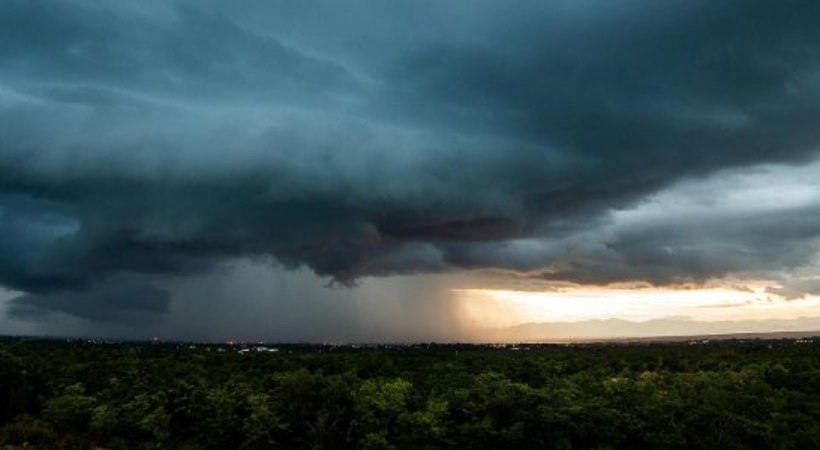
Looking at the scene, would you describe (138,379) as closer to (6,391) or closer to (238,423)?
(6,391)

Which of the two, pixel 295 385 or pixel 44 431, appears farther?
pixel 295 385

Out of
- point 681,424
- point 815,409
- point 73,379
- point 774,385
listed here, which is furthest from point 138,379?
point 774,385

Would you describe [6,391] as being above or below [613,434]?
above

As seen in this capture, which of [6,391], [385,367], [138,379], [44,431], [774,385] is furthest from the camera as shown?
[385,367]

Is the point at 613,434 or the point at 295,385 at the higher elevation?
the point at 295,385

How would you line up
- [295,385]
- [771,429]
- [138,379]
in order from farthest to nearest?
1. [138,379]
2. [295,385]
3. [771,429]

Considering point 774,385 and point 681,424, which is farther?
point 774,385

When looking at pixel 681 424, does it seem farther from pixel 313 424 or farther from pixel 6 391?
pixel 6 391

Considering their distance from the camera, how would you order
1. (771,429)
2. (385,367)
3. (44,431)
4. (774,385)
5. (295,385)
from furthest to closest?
(385,367), (774,385), (295,385), (771,429), (44,431)

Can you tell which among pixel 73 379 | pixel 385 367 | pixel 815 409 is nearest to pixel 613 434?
pixel 815 409
